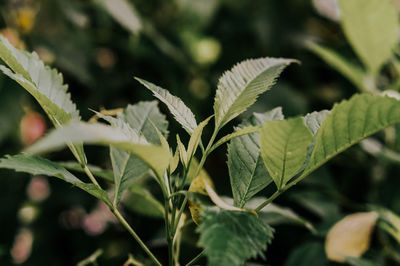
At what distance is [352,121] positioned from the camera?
36cm

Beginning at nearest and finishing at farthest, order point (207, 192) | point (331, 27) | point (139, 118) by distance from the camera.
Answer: point (207, 192) → point (139, 118) → point (331, 27)

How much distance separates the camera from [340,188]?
1.05 meters

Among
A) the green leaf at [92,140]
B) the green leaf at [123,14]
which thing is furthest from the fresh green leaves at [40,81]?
the green leaf at [123,14]

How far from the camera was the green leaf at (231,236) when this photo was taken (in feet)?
0.93

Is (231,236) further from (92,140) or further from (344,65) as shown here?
(344,65)

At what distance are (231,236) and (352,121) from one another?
152 millimetres

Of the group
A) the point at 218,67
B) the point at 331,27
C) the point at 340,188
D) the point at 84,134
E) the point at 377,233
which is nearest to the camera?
the point at 84,134

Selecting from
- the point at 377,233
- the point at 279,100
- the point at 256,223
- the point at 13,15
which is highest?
the point at 13,15

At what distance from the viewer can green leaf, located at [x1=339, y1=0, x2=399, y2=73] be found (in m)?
0.79

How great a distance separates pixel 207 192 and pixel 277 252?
667mm

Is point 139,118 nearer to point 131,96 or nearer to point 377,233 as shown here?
point 377,233

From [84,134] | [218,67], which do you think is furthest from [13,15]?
[84,134]

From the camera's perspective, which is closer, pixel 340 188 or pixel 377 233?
pixel 377 233

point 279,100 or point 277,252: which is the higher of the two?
point 279,100
